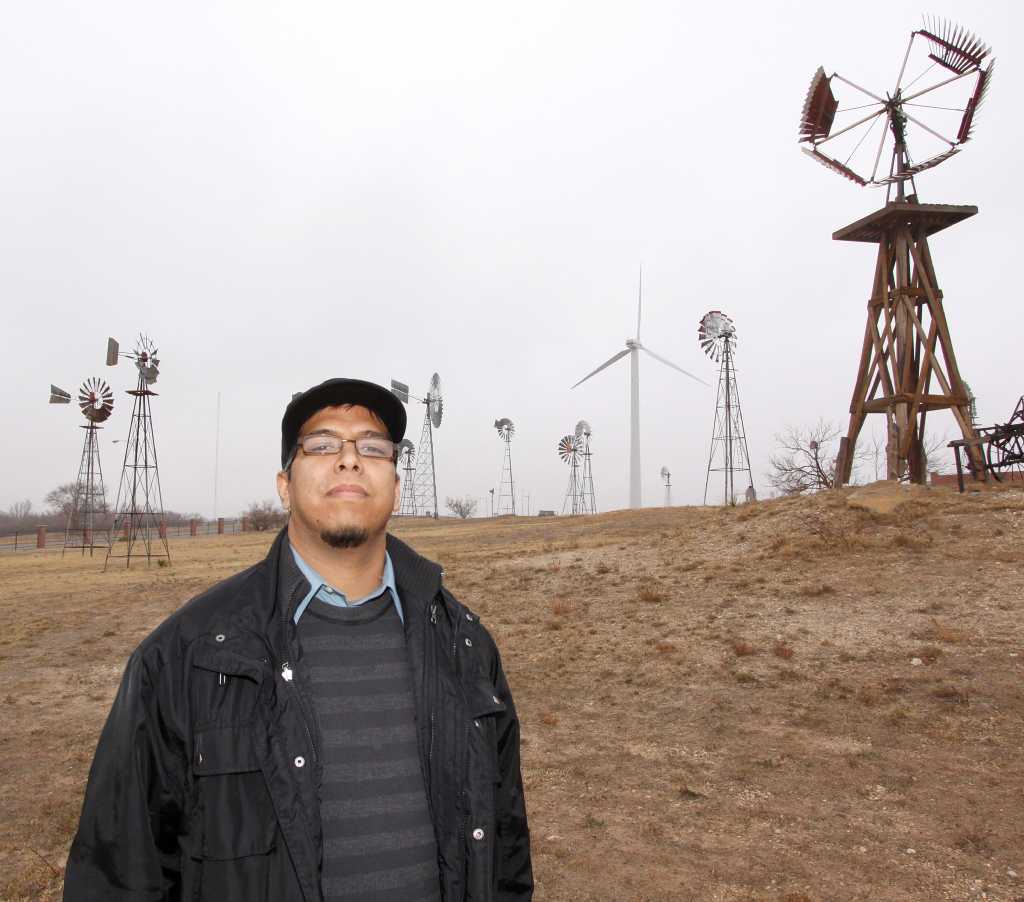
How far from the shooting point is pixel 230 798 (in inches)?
87.1

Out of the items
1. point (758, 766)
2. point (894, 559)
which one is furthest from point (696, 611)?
point (758, 766)

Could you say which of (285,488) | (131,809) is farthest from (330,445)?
(131,809)

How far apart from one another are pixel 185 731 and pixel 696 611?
42.0ft

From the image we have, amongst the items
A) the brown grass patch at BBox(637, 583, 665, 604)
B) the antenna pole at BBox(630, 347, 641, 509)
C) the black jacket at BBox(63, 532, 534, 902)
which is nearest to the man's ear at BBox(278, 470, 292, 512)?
the black jacket at BBox(63, 532, 534, 902)

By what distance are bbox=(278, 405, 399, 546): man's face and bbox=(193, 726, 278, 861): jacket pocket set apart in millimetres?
746

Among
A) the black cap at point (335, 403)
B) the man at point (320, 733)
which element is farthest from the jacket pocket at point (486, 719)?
the black cap at point (335, 403)

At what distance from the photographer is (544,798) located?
687cm

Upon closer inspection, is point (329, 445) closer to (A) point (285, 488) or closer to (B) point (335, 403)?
(B) point (335, 403)

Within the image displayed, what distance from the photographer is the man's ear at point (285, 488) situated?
2891mm

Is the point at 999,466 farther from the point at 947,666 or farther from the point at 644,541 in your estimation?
the point at 947,666

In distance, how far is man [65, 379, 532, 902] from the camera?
2.16 metres

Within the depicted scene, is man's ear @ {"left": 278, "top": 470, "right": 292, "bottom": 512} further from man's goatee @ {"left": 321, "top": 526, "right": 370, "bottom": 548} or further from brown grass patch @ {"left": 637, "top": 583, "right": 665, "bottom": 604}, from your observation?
brown grass patch @ {"left": 637, "top": 583, "right": 665, "bottom": 604}

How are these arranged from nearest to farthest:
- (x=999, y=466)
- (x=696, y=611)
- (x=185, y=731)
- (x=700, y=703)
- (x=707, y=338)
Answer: (x=185, y=731)
(x=700, y=703)
(x=696, y=611)
(x=999, y=466)
(x=707, y=338)

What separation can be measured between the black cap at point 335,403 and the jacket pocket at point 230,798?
44.1 inches
